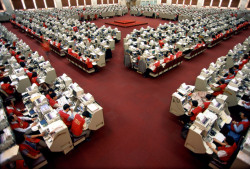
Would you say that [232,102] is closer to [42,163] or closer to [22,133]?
[42,163]

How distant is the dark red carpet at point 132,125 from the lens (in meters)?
4.02

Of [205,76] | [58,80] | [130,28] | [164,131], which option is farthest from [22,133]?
[130,28]

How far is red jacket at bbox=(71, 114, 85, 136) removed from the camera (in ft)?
13.3

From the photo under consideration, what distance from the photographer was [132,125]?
510cm

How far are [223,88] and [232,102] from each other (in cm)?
59

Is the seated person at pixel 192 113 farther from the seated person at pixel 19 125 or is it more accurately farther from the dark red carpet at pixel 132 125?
the seated person at pixel 19 125

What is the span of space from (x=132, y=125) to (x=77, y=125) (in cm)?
190

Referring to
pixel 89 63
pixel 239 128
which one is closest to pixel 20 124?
pixel 89 63

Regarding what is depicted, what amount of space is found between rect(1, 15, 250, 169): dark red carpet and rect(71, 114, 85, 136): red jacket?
2.02 feet

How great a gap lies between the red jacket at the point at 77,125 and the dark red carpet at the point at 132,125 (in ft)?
2.02

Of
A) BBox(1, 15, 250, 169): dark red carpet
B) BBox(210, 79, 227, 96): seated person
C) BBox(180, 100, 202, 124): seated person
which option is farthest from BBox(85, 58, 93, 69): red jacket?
BBox(210, 79, 227, 96): seated person

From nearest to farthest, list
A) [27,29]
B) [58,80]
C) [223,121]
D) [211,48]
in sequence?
[223,121]
[58,80]
[211,48]
[27,29]

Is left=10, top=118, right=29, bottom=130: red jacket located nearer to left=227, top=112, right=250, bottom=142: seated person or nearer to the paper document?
the paper document

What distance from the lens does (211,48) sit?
12.0 metres
